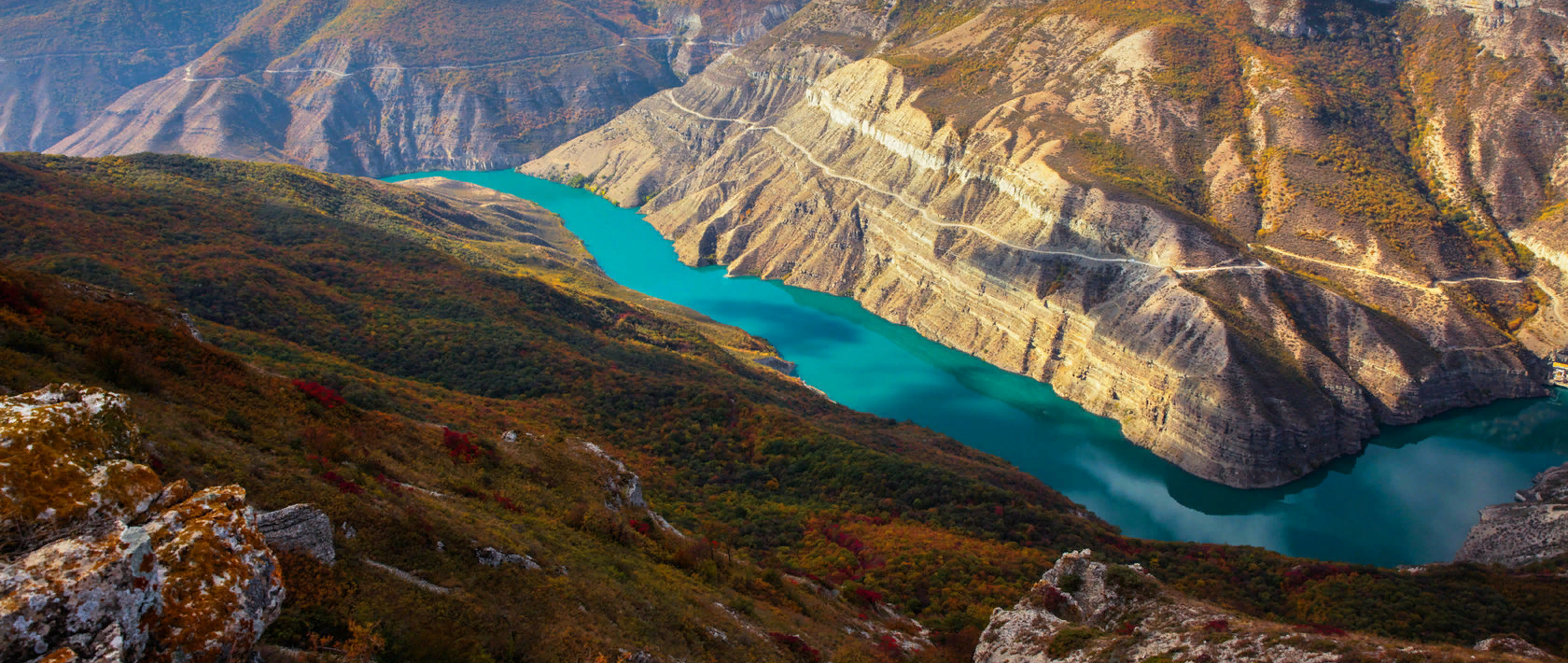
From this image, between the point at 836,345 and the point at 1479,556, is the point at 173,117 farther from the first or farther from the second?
the point at 1479,556

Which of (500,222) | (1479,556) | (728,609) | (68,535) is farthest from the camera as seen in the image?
(500,222)

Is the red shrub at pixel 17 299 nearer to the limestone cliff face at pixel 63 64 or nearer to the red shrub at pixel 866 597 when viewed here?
the red shrub at pixel 866 597

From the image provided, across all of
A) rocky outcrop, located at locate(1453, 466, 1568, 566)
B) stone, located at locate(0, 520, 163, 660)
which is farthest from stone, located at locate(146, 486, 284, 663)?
rocky outcrop, located at locate(1453, 466, 1568, 566)

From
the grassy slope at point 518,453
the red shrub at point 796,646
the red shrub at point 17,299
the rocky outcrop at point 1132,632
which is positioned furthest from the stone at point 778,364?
the red shrub at point 17,299

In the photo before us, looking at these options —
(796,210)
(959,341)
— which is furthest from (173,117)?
(959,341)

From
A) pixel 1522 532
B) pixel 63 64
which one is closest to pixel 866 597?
pixel 1522 532

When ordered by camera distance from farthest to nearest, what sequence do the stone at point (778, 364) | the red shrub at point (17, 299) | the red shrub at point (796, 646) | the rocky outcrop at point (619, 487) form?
the stone at point (778, 364), the rocky outcrop at point (619, 487), the red shrub at point (796, 646), the red shrub at point (17, 299)

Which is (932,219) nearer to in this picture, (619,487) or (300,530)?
(619,487)
